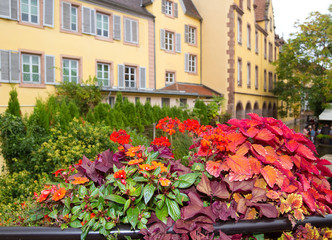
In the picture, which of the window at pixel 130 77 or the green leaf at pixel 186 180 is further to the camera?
the window at pixel 130 77

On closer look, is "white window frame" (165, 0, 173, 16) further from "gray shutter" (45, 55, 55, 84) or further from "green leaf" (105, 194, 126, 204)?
"green leaf" (105, 194, 126, 204)

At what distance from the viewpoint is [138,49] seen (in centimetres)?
1931

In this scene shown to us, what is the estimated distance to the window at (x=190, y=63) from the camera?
2305 centimetres

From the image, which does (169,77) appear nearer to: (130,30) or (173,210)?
(130,30)

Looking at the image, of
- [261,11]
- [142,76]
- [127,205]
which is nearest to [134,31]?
[142,76]

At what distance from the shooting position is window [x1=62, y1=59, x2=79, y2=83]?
51.1 ft

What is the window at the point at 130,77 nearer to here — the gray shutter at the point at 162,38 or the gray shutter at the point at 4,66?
the gray shutter at the point at 162,38

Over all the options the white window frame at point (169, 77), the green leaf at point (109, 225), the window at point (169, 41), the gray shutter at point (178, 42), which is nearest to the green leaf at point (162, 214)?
the green leaf at point (109, 225)

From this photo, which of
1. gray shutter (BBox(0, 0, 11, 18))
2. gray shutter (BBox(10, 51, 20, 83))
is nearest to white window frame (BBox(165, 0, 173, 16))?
gray shutter (BBox(0, 0, 11, 18))

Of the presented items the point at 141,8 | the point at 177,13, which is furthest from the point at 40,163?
the point at 177,13

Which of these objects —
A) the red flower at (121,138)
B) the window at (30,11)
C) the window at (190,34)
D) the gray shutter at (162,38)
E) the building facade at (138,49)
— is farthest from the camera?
the window at (190,34)

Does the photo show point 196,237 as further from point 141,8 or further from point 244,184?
point 141,8

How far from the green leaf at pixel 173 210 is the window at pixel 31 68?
13896 mm

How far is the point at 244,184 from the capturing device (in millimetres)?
2008
